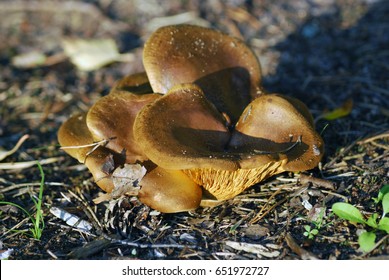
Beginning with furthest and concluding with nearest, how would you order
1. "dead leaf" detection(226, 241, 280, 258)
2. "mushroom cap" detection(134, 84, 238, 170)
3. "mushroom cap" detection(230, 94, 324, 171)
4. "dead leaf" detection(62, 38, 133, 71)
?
"dead leaf" detection(62, 38, 133, 71) < "mushroom cap" detection(230, 94, 324, 171) < "dead leaf" detection(226, 241, 280, 258) < "mushroom cap" detection(134, 84, 238, 170)

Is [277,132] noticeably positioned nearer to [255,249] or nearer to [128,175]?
[255,249]

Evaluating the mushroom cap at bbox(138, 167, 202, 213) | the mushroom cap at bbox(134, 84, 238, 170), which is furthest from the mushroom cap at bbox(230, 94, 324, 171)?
the mushroom cap at bbox(138, 167, 202, 213)

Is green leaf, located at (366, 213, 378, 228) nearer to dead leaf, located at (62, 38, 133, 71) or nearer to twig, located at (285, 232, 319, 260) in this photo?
twig, located at (285, 232, 319, 260)

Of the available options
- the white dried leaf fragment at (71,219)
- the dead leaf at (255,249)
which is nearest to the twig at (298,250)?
the dead leaf at (255,249)

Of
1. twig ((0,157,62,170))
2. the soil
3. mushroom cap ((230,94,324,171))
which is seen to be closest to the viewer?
the soil

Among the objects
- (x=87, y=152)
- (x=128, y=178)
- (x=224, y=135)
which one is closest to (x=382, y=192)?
(x=224, y=135)

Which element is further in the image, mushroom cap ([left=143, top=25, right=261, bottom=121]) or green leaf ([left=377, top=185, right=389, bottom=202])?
mushroom cap ([left=143, top=25, right=261, bottom=121])

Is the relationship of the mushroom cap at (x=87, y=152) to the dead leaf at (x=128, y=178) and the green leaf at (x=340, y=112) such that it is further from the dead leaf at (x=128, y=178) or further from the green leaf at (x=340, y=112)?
the green leaf at (x=340, y=112)

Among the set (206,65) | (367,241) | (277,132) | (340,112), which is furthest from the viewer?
(340,112)
